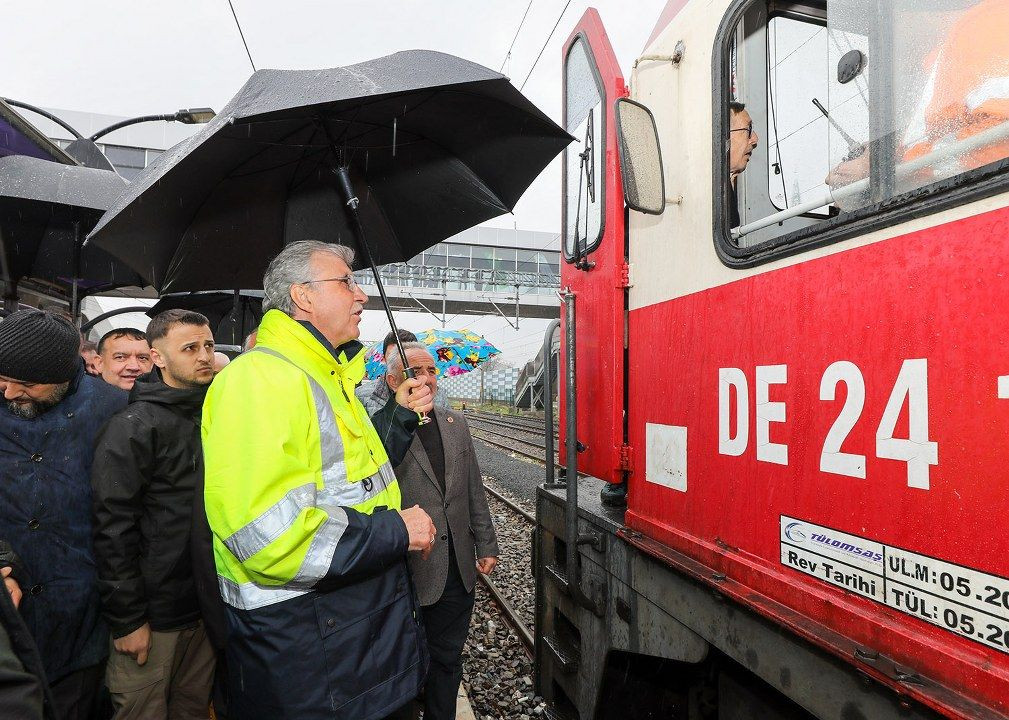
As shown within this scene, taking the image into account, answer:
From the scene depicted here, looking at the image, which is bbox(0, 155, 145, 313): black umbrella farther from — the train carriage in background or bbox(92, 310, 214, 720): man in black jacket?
the train carriage in background

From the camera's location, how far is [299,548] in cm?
167

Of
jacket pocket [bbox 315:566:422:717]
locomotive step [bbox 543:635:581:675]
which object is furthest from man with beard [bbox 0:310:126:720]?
locomotive step [bbox 543:635:581:675]

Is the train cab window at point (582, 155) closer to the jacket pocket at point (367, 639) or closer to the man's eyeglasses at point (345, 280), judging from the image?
the man's eyeglasses at point (345, 280)

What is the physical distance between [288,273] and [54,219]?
4057mm

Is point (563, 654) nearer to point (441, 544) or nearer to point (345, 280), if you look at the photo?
point (441, 544)

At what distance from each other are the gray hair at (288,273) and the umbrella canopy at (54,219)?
2757mm

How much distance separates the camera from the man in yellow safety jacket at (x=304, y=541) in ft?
5.53

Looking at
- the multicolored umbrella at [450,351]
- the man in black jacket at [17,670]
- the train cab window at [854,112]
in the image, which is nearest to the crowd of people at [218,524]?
the man in black jacket at [17,670]

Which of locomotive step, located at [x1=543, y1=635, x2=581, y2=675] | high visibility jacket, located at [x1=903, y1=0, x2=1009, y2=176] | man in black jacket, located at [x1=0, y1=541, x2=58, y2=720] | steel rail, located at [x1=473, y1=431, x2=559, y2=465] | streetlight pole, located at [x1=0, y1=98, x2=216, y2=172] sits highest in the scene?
streetlight pole, located at [x1=0, y1=98, x2=216, y2=172]

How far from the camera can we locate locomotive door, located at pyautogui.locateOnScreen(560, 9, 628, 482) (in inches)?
101

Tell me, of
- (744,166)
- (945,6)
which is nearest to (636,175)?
(744,166)

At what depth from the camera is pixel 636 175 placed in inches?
82.7

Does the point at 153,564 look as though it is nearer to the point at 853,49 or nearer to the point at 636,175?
the point at 636,175

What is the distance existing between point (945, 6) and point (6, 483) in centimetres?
302
